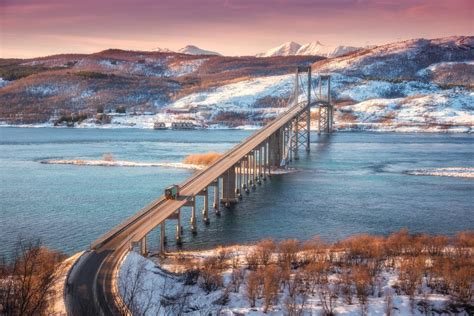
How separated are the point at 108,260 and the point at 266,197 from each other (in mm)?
21979

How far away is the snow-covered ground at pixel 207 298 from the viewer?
18.8m

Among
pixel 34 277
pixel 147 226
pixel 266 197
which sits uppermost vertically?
pixel 34 277

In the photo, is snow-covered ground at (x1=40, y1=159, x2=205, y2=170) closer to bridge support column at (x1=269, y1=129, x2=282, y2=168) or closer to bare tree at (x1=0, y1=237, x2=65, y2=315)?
bridge support column at (x1=269, y1=129, x2=282, y2=168)

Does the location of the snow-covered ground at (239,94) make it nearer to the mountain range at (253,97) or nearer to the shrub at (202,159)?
the mountain range at (253,97)

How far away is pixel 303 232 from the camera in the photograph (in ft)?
102

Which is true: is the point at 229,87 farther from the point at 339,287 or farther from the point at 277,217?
the point at 339,287

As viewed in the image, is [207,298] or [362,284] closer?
[207,298]

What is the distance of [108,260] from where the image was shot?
71.3ft

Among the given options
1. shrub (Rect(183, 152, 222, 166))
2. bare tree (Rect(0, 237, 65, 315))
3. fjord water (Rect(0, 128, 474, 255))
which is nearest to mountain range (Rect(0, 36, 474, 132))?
fjord water (Rect(0, 128, 474, 255))

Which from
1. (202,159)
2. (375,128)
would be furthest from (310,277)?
(375,128)

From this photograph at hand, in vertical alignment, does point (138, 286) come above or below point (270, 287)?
above

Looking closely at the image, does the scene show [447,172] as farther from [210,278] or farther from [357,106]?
[357,106]

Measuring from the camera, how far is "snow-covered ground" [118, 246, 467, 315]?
18828mm

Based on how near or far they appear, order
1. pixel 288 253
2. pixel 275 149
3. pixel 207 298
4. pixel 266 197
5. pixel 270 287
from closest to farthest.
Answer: pixel 270 287 → pixel 207 298 → pixel 288 253 → pixel 266 197 → pixel 275 149
